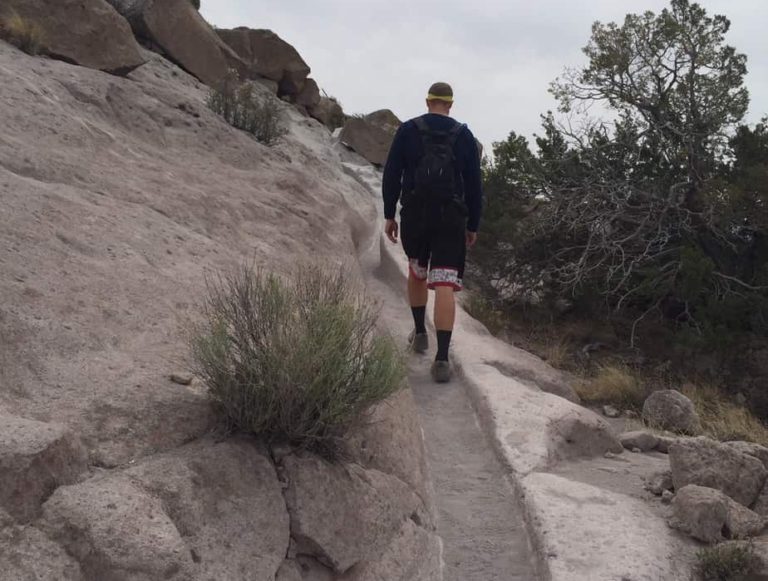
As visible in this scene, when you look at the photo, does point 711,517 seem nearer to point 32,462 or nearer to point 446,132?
point 32,462

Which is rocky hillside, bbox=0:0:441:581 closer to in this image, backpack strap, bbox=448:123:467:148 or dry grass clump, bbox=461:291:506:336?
backpack strap, bbox=448:123:467:148

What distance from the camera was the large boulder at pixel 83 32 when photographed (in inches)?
310

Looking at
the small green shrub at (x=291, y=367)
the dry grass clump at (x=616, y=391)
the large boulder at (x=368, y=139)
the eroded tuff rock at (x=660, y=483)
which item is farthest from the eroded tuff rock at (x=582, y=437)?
the large boulder at (x=368, y=139)

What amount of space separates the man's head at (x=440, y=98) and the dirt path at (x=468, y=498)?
1.73 m

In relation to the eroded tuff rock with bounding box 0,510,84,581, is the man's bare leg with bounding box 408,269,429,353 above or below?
above

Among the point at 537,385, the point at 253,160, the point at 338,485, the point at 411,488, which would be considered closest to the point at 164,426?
the point at 338,485

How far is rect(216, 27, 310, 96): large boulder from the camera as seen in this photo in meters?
15.4

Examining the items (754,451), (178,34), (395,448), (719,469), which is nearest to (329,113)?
(178,34)

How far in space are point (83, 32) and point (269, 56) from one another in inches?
314

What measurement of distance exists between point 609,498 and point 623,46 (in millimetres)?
7102

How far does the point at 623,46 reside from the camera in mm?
9188

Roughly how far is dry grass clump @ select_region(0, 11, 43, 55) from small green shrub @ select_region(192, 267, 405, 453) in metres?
5.43

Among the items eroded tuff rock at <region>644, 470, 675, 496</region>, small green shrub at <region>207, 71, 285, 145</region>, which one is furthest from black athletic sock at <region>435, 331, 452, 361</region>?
small green shrub at <region>207, 71, 285, 145</region>

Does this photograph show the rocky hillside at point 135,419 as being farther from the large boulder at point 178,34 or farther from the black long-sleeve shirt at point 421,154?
the large boulder at point 178,34
